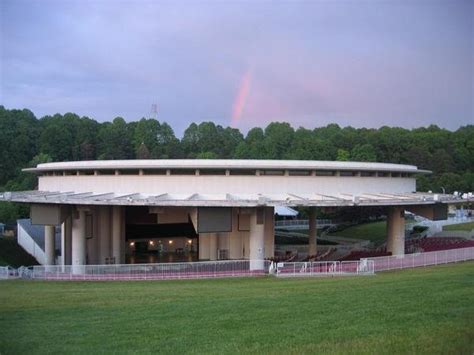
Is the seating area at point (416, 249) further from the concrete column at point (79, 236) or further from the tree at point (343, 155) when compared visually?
the tree at point (343, 155)

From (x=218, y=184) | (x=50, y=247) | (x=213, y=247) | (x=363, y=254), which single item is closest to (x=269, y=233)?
(x=213, y=247)

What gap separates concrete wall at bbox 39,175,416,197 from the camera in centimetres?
3338

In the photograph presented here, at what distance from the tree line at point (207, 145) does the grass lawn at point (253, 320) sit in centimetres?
6047

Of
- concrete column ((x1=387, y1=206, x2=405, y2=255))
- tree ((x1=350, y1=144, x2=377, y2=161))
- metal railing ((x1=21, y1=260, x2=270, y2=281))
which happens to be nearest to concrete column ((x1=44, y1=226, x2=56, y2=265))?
metal railing ((x1=21, y1=260, x2=270, y2=281))

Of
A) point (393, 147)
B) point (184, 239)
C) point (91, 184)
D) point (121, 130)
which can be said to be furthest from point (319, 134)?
point (91, 184)

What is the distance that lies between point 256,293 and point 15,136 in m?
98.4

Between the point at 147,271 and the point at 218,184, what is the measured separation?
30.0 ft

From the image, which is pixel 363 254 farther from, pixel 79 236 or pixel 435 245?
pixel 79 236

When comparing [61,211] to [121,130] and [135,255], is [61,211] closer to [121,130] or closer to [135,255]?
[135,255]

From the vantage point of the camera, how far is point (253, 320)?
41.7 feet

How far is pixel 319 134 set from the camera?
134m

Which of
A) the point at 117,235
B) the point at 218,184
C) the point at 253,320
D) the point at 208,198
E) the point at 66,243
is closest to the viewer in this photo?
the point at 253,320

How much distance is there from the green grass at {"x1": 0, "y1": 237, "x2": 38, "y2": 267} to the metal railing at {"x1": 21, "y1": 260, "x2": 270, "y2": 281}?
31.5 ft

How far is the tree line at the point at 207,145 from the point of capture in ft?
295
